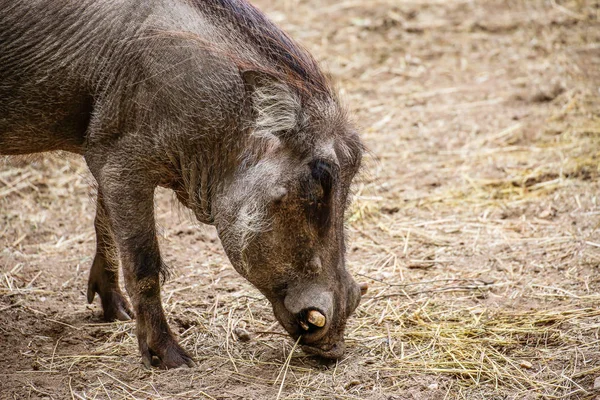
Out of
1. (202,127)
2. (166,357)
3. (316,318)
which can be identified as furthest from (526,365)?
(202,127)

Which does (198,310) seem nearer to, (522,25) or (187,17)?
(187,17)

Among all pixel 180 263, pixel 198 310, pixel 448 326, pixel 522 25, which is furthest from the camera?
pixel 522 25

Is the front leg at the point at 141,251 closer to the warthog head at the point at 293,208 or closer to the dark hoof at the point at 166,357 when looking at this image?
the dark hoof at the point at 166,357

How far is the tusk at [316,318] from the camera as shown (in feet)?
11.3

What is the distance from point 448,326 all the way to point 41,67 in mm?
2298

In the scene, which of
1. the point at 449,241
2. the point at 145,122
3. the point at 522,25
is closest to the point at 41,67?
the point at 145,122

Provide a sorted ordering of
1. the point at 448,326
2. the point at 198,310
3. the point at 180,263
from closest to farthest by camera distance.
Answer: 1. the point at 448,326
2. the point at 198,310
3. the point at 180,263

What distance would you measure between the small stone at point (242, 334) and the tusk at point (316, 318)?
65 centimetres

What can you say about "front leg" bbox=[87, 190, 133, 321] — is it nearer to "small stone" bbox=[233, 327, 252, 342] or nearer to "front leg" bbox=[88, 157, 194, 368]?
"front leg" bbox=[88, 157, 194, 368]

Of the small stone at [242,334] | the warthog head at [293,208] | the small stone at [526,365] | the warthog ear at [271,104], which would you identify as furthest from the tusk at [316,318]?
the small stone at [526,365]

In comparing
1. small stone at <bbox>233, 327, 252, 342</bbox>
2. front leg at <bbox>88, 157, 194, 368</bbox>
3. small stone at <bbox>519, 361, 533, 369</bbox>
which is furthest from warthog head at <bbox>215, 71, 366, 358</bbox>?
small stone at <bbox>519, 361, 533, 369</bbox>

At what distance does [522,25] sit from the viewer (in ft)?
29.3

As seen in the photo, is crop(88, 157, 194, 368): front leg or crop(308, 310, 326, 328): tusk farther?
crop(88, 157, 194, 368): front leg

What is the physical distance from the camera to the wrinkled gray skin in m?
3.45
